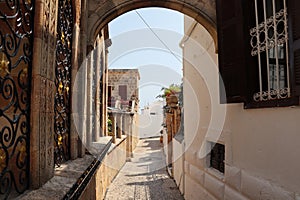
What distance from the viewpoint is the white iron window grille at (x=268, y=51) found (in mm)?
2692

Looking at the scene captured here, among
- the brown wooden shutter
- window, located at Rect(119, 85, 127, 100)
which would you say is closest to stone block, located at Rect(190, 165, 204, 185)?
the brown wooden shutter

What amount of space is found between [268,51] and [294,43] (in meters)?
0.79

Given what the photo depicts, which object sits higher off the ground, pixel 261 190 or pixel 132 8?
pixel 132 8

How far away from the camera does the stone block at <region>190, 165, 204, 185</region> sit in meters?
5.22

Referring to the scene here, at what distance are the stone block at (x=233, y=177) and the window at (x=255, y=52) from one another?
1017mm

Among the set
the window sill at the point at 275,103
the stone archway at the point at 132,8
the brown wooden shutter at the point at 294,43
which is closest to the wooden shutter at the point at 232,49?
the window sill at the point at 275,103

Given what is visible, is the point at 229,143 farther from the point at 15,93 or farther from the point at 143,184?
the point at 143,184

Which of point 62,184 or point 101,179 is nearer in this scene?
point 62,184

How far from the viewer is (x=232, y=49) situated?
3.24 metres

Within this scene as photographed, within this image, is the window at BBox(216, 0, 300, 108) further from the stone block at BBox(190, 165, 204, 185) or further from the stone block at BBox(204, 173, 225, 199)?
the stone block at BBox(190, 165, 204, 185)

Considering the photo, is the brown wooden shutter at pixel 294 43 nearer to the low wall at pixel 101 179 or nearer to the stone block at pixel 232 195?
the stone block at pixel 232 195

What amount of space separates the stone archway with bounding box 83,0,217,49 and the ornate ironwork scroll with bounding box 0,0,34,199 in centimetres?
207

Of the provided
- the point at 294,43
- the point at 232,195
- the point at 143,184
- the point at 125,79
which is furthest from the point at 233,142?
the point at 125,79

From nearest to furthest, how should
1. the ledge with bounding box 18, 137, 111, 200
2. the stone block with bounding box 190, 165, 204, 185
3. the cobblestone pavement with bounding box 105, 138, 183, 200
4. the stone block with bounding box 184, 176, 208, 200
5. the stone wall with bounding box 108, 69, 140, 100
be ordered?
the ledge with bounding box 18, 137, 111, 200
the stone block with bounding box 184, 176, 208, 200
the stone block with bounding box 190, 165, 204, 185
the cobblestone pavement with bounding box 105, 138, 183, 200
the stone wall with bounding box 108, 69, 140, 100
